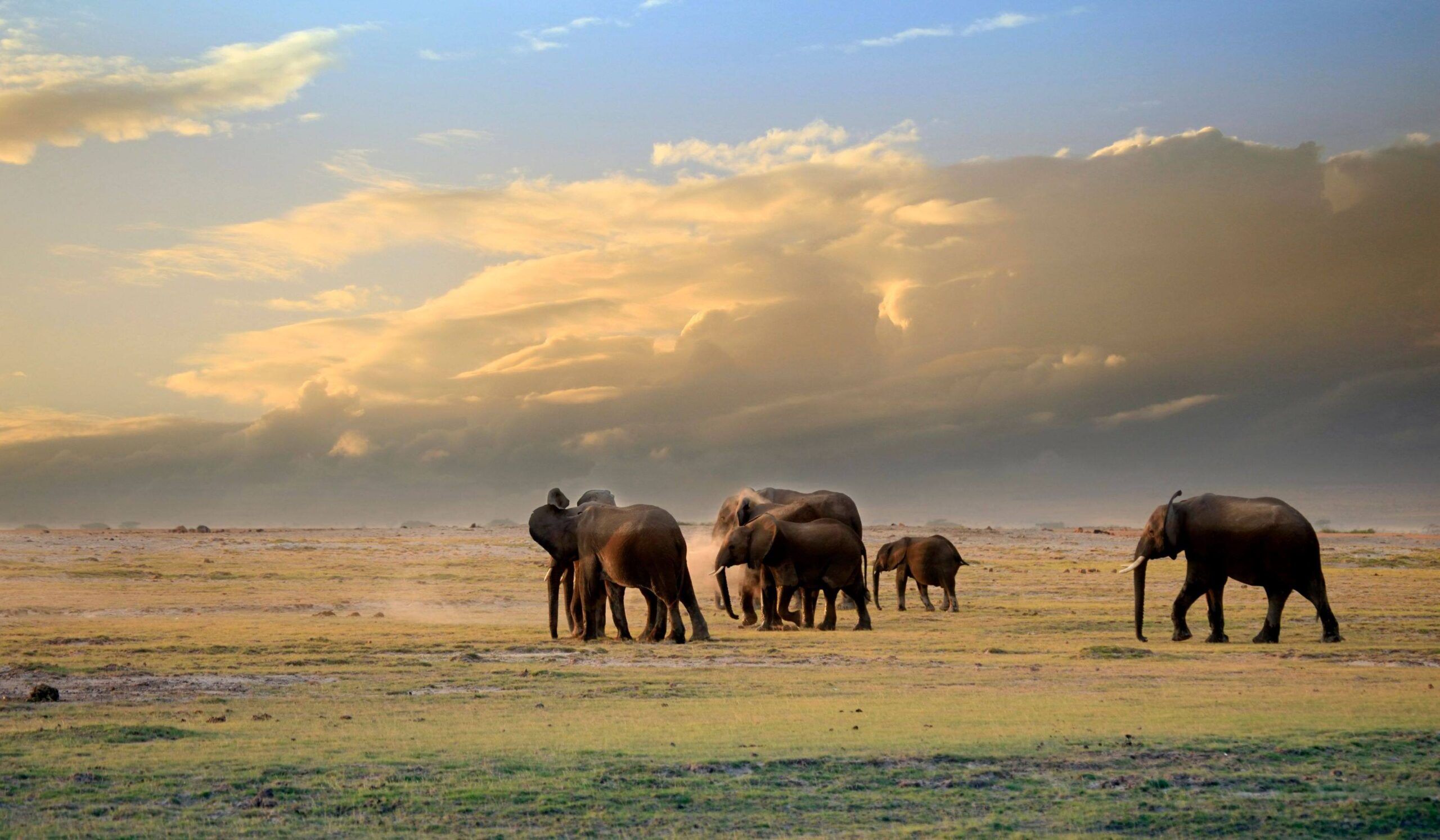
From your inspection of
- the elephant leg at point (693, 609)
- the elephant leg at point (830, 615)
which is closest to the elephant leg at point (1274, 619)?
the elephant leg at point (830, 615)

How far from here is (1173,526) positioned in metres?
26.3

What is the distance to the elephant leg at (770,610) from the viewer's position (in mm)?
29250

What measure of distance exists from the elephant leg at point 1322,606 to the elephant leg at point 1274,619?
13.3 inches

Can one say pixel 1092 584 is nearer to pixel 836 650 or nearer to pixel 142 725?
pixel 836 650

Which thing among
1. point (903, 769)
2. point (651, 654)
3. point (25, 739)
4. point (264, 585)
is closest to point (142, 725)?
point (25, 739)

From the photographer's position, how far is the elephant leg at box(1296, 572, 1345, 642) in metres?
25.2

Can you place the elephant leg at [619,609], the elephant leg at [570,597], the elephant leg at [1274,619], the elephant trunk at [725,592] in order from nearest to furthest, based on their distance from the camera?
1. the elephant leg at [1274,619]
2. the elephant leg at [619,609]
3. the elephant leg at [570,597]
4. the elephant trunk at [725,592]

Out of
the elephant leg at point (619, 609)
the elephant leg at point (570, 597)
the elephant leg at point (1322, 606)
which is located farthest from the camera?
the elephant leg at point (570, 597)

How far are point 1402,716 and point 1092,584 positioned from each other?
32.9 metres

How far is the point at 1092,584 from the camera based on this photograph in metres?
47.7

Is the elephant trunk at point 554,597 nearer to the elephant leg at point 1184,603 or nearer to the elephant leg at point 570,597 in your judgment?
the elephant leg at point 570,597

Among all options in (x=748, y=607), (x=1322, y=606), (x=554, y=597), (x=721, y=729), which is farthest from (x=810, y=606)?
(x=721, y=729)

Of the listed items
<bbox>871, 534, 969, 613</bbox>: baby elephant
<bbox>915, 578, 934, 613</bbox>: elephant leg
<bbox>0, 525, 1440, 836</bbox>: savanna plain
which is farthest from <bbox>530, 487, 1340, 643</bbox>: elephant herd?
<bbox>915, 578, 934, 613</bbox>: elephant leg

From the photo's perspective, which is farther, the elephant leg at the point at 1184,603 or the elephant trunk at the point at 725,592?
the elephant trunk at the point at 725,592
